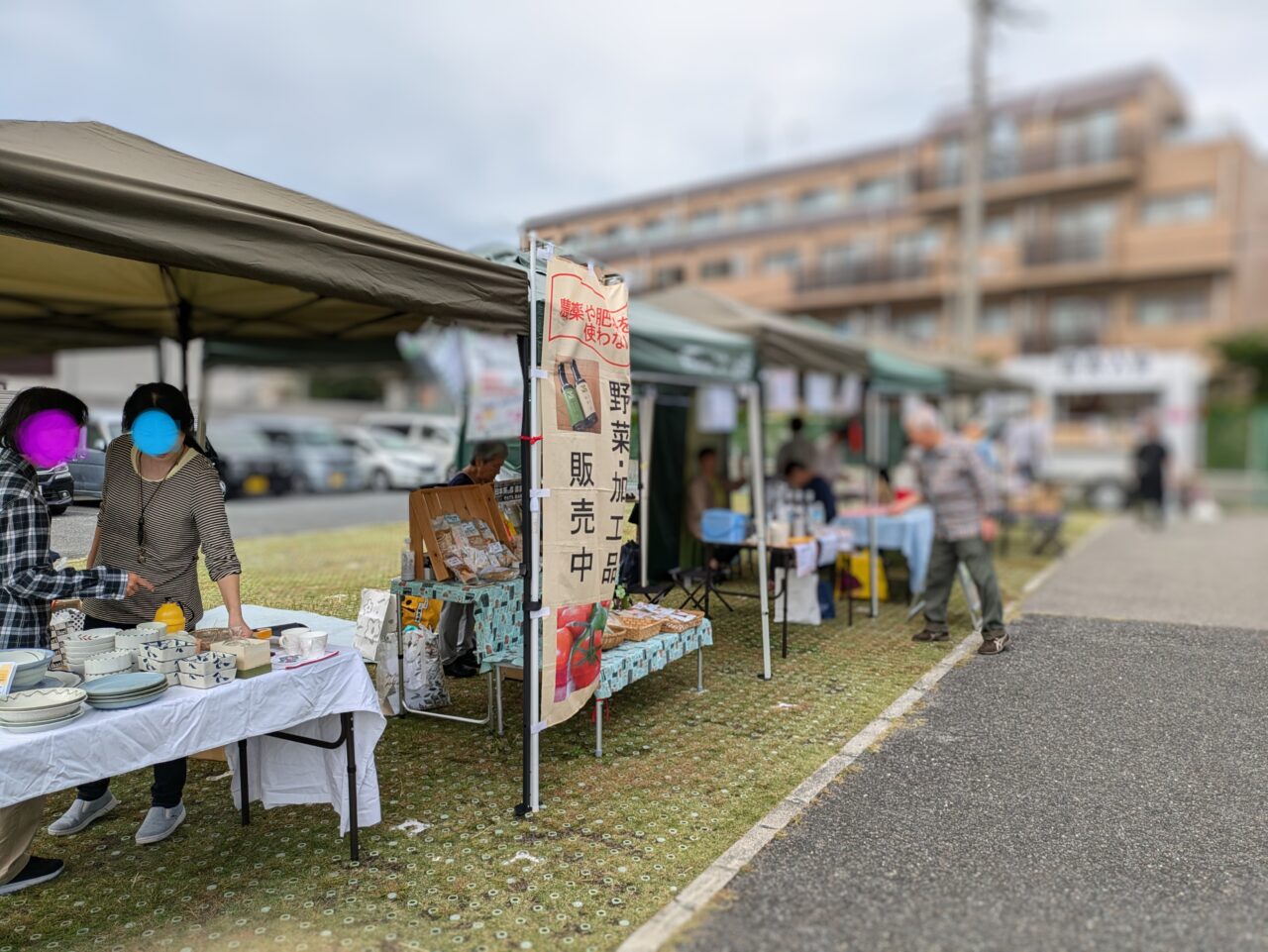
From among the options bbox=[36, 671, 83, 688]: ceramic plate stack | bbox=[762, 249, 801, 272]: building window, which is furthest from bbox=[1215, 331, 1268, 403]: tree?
bbox=[36, 671, 83, 688]: ceramic plate stack

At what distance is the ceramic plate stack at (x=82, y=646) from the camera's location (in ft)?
9.48

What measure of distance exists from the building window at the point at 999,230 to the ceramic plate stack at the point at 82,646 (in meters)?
30.3

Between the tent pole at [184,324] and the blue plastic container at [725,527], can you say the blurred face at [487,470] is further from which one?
the tent pole at [184,324]

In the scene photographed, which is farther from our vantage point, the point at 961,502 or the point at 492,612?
the point at 961,502

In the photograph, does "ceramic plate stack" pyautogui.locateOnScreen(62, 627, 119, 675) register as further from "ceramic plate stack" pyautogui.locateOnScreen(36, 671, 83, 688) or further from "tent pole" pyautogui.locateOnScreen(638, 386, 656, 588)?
"tent pole" pyautogui.locateOnScreen(638, 386, 656, 588)

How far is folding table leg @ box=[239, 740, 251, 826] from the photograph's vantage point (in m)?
3.55

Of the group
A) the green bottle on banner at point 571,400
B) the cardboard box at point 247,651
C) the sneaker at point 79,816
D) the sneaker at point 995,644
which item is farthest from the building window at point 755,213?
the cardboard box at point 247,651

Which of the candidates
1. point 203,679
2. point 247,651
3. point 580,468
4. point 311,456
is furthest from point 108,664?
point 311,456

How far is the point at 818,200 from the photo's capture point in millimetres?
33906

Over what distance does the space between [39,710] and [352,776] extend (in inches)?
42.9

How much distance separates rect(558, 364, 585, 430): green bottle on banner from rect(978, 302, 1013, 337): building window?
2840 centimetres

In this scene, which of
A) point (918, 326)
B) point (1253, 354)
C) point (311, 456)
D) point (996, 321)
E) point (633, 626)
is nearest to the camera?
point (633, 626)

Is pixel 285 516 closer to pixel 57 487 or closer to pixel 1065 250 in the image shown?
pixel 57 487

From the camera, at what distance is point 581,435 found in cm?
388
